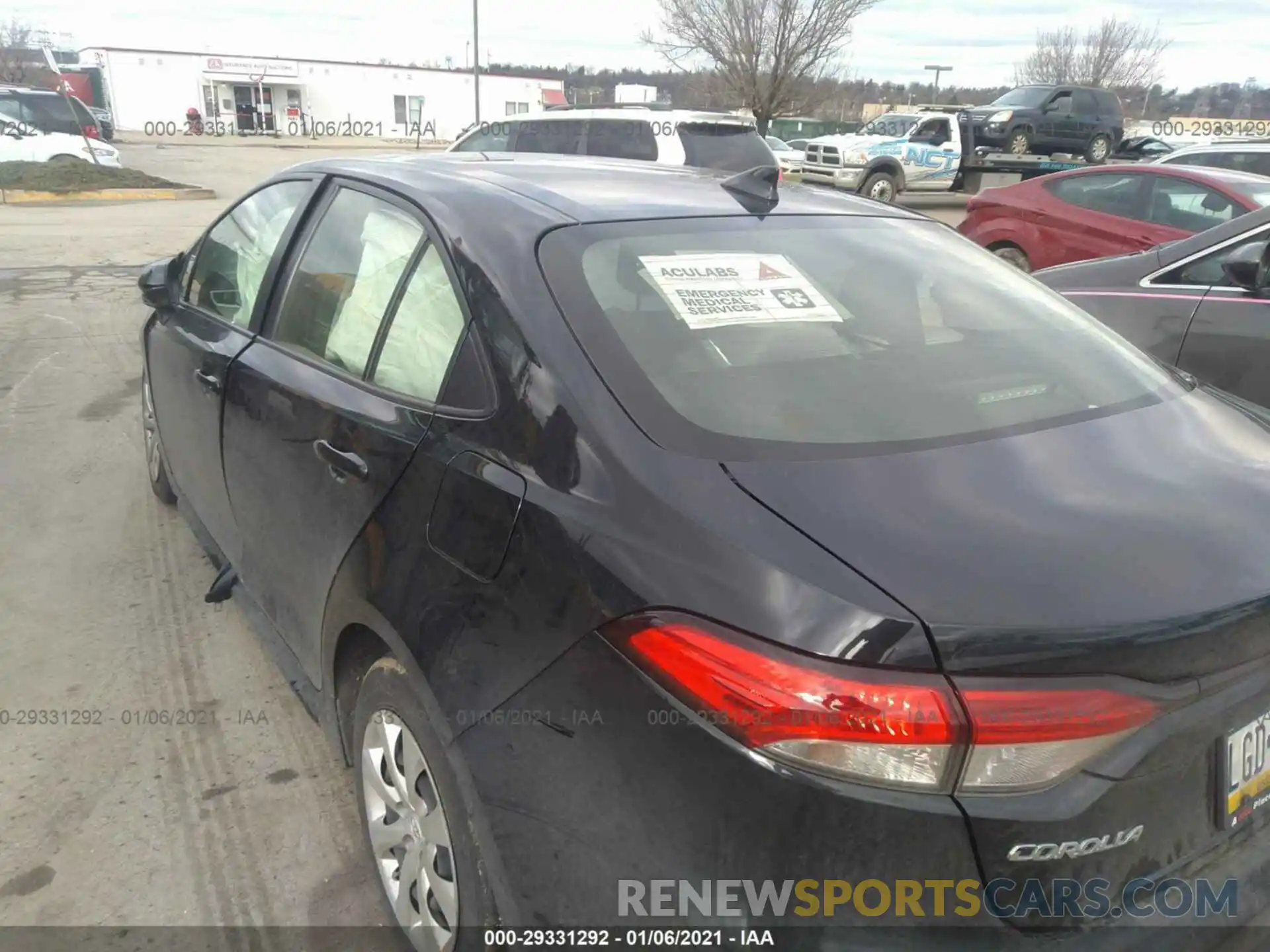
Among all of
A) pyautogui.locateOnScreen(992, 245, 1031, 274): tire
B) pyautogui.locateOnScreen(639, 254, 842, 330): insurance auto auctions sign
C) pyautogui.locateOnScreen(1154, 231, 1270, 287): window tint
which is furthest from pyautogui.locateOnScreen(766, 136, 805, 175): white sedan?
pyautogui.locateOnScreen(639, 254, 842, 330): insurance auto auctions sign

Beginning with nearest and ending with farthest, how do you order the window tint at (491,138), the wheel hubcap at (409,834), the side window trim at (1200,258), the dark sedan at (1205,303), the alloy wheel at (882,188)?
the wheel hubcap at (409,834), the dark sedan at (1205,303), the side window trim at (1200,258), the window tint at (491,138), the alloy wheel at (882,188)

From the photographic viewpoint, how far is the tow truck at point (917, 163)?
67.4 ft

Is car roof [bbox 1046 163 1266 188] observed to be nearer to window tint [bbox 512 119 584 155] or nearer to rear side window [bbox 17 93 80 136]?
window tint [bbox 512 119 584 155]

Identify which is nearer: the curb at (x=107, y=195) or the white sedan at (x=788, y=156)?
the curb at (x=107, y=195)

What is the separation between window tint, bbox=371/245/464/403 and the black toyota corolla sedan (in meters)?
0.01

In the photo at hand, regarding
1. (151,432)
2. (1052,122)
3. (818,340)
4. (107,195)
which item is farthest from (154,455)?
(1052,122)

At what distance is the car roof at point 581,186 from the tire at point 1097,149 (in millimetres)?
24171

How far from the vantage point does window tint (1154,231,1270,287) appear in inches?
181

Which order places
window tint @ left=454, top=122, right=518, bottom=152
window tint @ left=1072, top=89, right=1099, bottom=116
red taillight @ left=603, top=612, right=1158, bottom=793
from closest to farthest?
red taillight @ left=603, top=612, right=1158, bottom=793 → window tint @ left=454, top=122, right=518, bottom=152 → window tint @ left=1072, top=89, right=1099, bottom=116

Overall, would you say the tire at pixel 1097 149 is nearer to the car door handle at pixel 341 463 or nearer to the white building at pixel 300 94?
the car door handle at pixel 341 463

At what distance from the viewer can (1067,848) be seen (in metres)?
1.33

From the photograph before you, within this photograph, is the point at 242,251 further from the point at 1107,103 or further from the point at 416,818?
the point at 1107,103

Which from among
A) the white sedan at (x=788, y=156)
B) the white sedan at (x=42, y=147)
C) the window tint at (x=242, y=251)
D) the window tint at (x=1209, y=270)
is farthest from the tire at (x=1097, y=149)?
the window tint at (x=242, y=251)

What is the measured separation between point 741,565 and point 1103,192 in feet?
28.5
